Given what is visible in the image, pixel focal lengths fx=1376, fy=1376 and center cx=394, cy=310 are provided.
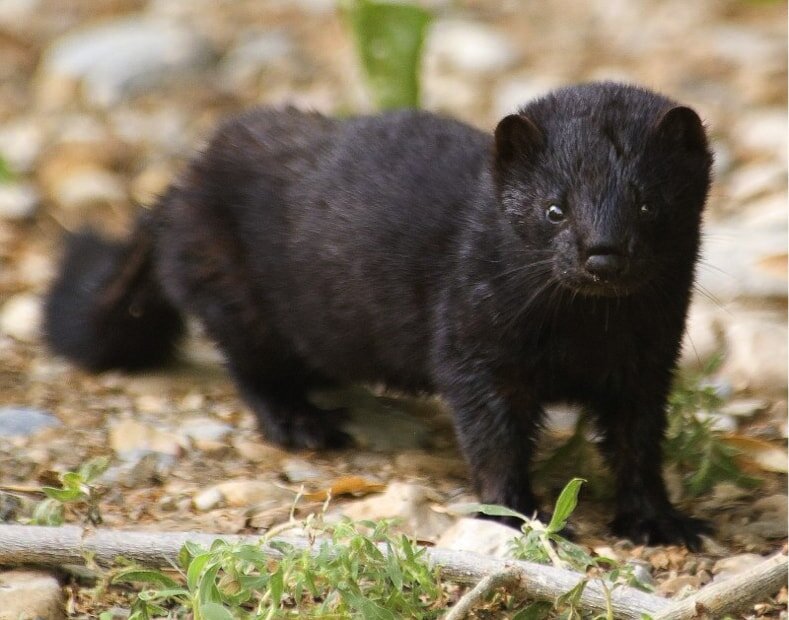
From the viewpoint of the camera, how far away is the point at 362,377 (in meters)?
5.14

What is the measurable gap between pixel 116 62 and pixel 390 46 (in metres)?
2.58

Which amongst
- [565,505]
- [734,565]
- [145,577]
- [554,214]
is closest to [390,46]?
[554,214]

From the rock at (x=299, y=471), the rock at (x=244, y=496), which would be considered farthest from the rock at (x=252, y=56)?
the rock at (x=244, y=496)

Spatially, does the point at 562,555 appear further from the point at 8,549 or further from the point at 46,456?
the point at 46,456

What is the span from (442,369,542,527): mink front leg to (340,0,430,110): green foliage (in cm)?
299

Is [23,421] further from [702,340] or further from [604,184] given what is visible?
[702,340]

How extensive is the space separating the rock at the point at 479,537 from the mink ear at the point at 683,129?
1.26 m

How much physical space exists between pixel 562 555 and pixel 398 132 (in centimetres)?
196

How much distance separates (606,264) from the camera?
3.84 meters

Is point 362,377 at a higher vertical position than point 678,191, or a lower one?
lower

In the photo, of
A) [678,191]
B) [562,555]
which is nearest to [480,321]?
[678,191]

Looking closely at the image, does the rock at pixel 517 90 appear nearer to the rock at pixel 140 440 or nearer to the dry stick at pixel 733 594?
the rock at pixel 140 440

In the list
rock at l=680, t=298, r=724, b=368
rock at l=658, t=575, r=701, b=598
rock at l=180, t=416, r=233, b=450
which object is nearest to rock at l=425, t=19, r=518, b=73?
rock at l=680, t=298, r=724, b=368

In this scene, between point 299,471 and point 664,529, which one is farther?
point 299,471
